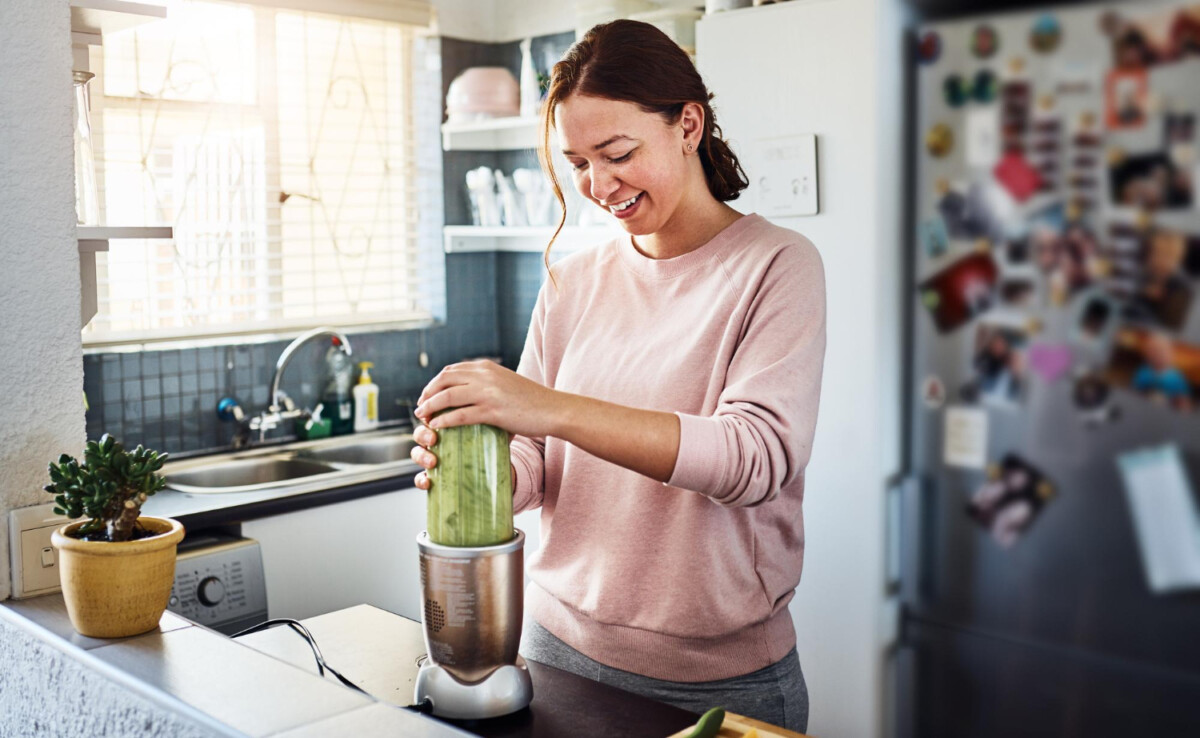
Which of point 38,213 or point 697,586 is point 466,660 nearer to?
point 697,586

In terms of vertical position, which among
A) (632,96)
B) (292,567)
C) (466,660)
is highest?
(632,96)

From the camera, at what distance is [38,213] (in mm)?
1379

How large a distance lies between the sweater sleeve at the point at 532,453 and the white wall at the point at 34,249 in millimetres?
577

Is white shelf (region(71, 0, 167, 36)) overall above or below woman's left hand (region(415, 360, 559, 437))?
above

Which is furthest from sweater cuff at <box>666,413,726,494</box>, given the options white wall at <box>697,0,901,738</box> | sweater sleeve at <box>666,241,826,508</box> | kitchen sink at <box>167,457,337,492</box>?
kitchen sink at <box>167,457,337,492</box>

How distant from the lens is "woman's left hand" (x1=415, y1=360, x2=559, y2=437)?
113cm

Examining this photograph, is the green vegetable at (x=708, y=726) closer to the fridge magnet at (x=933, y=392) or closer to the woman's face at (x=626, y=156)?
the fridge magnet at (x=933, y=392)

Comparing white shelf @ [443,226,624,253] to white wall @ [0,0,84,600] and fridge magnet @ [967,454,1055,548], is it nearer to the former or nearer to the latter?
white wall @ [0,0,84,600]

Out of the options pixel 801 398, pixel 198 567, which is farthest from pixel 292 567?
pixel 801 398

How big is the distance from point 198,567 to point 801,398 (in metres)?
1.58

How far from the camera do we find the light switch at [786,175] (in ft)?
8.17

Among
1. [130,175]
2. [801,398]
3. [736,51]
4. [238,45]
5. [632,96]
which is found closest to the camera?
[801,398]

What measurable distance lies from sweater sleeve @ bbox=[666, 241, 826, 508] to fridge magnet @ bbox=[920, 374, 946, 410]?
17.1 inches

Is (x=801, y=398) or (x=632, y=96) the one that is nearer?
(x=801, y=398)
